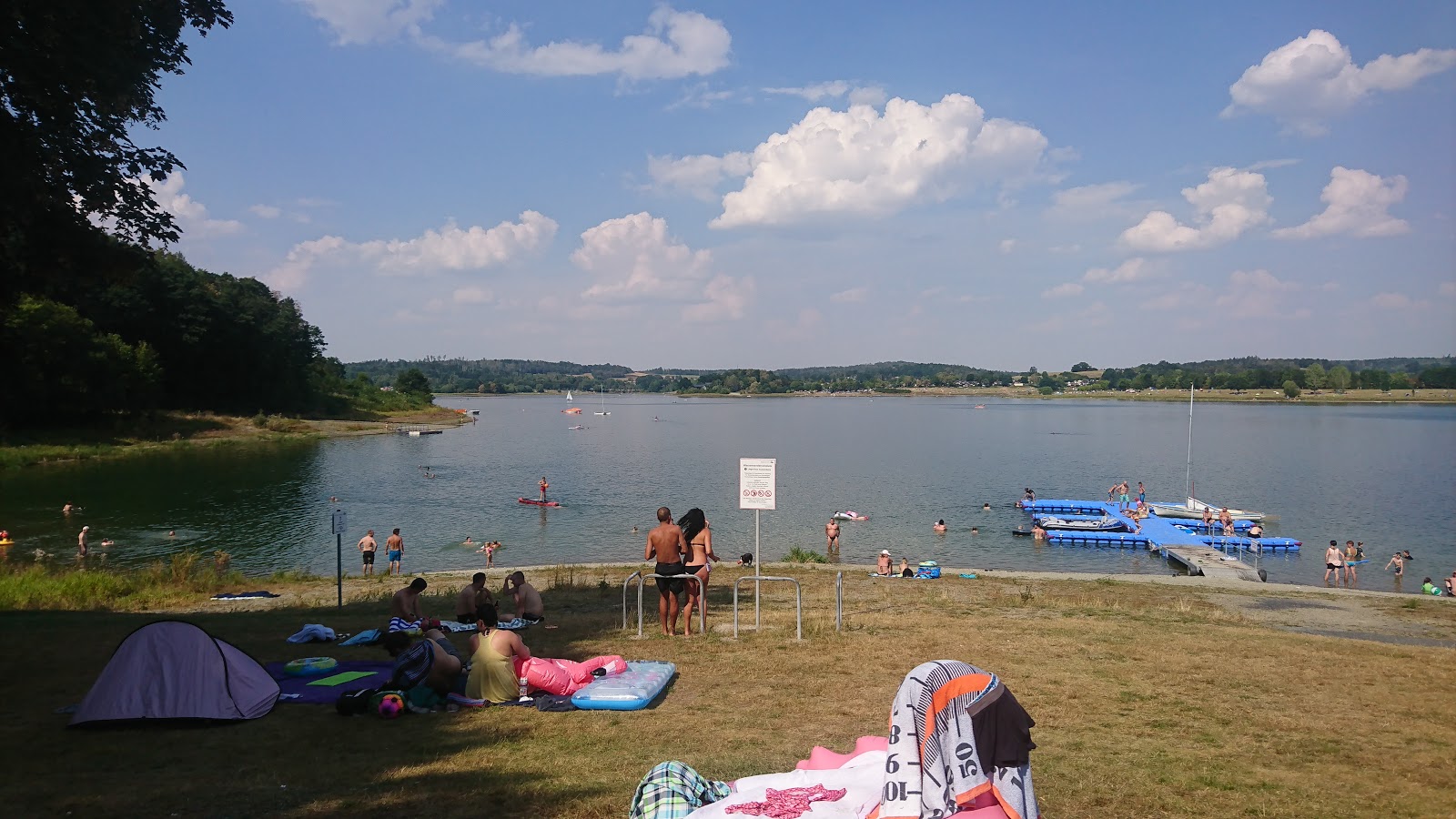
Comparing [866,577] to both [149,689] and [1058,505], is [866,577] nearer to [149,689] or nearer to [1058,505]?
[149,689]

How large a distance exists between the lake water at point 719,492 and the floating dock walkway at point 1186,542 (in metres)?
1.22

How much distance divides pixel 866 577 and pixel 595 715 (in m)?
14.1

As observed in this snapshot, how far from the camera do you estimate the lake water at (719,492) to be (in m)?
33.4

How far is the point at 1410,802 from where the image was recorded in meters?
6.27

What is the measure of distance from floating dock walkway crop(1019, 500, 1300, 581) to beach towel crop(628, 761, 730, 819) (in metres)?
26.4

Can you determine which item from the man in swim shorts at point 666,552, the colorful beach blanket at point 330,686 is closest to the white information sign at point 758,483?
the man in swim shorts at point 666,552

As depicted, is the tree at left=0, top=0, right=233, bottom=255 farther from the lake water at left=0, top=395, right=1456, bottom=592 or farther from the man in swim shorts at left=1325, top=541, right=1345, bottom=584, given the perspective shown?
the man in swim shorts at left=1325, top=541, right=1345, bottom=584

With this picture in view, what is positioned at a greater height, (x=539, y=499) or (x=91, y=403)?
(x=91, y=403)

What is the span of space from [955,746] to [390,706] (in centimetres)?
625

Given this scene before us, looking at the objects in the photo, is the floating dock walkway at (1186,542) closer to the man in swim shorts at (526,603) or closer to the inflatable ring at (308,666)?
the man in swim shorts at (526,603)

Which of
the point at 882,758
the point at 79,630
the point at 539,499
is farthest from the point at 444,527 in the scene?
the point at 882,758

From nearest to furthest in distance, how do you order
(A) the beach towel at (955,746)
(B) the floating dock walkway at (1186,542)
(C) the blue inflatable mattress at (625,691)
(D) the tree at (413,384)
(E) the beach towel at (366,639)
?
(A) the beach towel at (955,746) < (C) the blue inflatable mattress at (625,691) < (E) the beach towel at (366,639) < (B) the floating dock walkway at (1186,542) < (D) the tree at (413,384)

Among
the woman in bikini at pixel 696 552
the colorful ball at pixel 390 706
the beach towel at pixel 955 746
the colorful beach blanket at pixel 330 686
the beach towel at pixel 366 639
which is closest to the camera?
the beach towel at pixel 955 746

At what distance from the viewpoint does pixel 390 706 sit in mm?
8648
